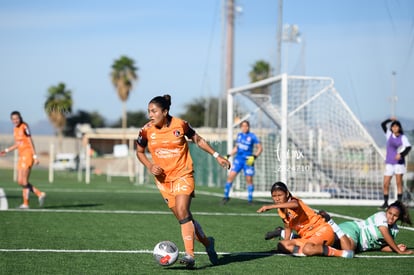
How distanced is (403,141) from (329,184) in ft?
18.0

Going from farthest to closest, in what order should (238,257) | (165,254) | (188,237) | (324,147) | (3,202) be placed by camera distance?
1. (324,147)
2. (3,202)
3. (238,257)
4. (188,237)
5. (165,254)

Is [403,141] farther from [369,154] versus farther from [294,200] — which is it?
[294,200]

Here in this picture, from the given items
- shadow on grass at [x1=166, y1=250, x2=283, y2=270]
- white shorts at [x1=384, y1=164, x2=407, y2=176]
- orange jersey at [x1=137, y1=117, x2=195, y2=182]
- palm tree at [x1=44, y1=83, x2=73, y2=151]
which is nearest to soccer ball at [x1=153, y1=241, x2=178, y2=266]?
shadow on grass at [x1=166, y1=250, x2=283, y2=270]

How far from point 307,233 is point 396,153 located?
8643 millimetres

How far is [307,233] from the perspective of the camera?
10.1 meters

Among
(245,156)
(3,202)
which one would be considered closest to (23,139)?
(3,202)

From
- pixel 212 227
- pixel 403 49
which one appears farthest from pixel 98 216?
pixel 403 49

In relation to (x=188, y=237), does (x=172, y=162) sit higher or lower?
higher

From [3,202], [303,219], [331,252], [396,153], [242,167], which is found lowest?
[3,202]

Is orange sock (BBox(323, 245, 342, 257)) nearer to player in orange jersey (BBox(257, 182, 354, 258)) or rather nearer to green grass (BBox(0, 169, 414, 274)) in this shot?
player in orange jersey (BBox(257, 182, 354, 258))

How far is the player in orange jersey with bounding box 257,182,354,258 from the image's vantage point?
32.6 feet

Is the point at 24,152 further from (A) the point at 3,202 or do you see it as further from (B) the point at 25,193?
(A) the point at 3,202

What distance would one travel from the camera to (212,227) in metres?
13.6

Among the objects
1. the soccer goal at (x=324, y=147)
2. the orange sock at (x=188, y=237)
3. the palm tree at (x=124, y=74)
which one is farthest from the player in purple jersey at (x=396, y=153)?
the palm tree at (x=124, y=74)
